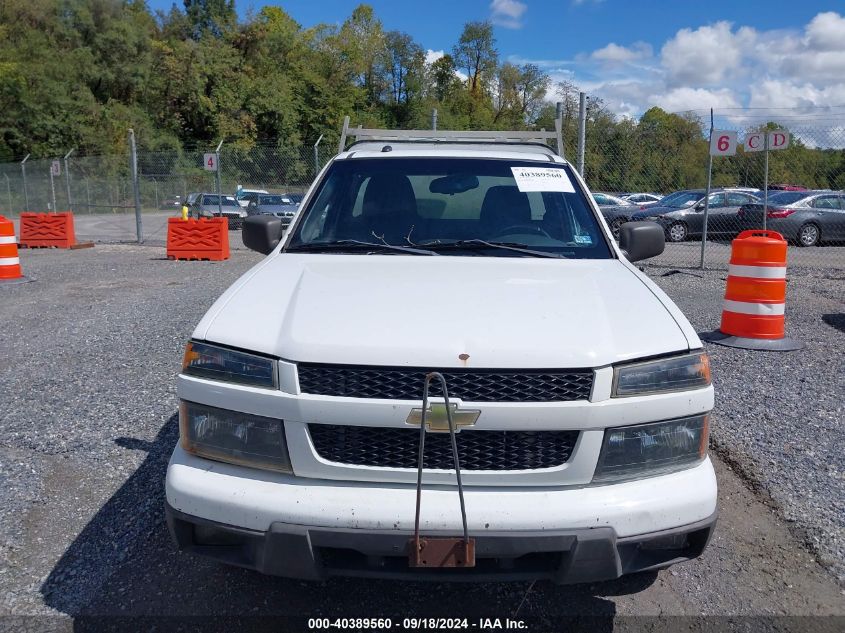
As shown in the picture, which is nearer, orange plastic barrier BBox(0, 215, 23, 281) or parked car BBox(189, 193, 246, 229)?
orange plastic barrier BBox(0, 215, 23, 281)

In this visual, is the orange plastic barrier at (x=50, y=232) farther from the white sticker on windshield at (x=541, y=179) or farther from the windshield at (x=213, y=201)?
the white sticker on windshield at (x=541, y=179)

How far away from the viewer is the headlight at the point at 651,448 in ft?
8.05

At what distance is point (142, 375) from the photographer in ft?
19.7

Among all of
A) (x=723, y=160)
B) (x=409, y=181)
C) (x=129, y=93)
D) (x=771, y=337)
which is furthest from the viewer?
(x=129, y=93)

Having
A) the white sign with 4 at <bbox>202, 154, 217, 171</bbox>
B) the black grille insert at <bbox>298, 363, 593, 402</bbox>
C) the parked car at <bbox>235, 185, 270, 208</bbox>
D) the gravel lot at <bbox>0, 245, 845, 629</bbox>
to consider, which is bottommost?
the gravel lot at <bbox>0, 245, 845, 629</bbox>

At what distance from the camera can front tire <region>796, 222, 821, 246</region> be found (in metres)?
18.2

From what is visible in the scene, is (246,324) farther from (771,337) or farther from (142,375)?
(771,337)

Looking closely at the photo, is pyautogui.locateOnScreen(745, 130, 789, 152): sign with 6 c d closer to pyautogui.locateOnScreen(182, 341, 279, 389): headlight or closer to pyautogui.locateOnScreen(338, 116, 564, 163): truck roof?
pyautogui.locateOnScreen(338, 116, 564, 163): truck roof

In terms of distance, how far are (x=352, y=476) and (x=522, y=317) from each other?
A: 0.84 metres

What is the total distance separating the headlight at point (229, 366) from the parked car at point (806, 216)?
18.0 metres

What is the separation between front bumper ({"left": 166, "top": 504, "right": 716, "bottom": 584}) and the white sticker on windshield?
80.5 inches

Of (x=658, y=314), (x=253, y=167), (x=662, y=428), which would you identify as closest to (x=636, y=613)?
(x=662, y=428)

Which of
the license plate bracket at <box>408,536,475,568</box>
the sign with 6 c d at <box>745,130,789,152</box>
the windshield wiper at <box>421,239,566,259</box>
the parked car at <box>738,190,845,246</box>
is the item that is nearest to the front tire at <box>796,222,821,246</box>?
the parked car at <box>738,190,845,246</box>

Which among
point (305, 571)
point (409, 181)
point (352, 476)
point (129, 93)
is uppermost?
point (129, 93)
